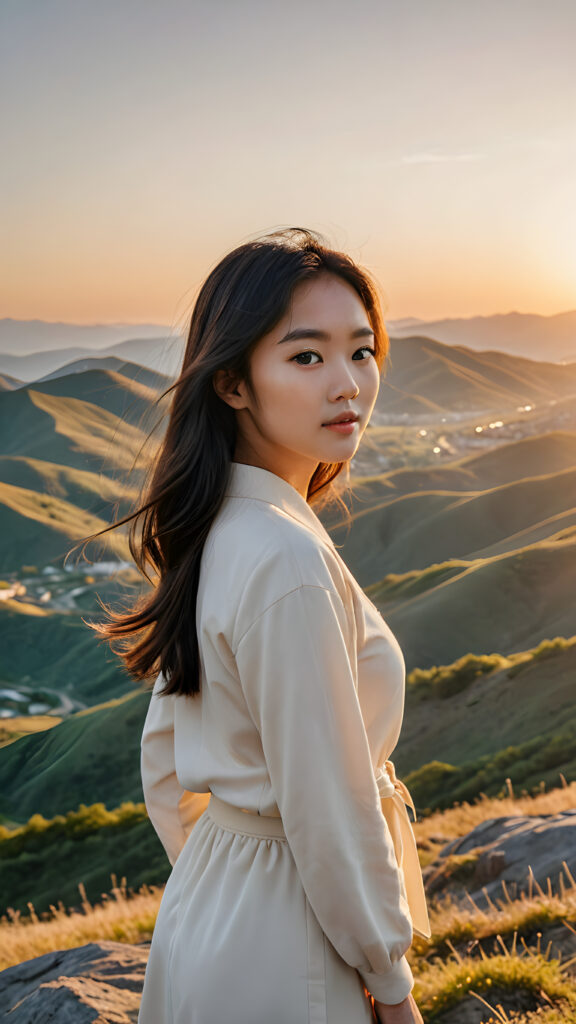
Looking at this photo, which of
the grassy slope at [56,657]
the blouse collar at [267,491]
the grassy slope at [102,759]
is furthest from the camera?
the grassy slope at [56,657]

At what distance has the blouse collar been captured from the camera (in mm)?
1928

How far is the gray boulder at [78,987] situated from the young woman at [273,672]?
5.56ft

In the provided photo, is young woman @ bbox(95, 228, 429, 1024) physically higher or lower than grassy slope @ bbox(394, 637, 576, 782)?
higher

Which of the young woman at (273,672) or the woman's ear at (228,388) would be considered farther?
the woman's ear at (228,388)

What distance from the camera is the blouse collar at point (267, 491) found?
193cm

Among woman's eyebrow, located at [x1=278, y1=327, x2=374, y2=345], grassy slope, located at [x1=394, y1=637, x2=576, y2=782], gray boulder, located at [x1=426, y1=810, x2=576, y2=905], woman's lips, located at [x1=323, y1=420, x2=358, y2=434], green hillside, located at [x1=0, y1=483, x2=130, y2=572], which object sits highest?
woman's eyebrow, located at [x1=278, y1=327, x2=374, y2=345]

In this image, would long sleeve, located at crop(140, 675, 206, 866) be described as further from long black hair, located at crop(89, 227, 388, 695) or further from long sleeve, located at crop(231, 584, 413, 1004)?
long sleeve, located at crop(231, 584, 413, 1004)

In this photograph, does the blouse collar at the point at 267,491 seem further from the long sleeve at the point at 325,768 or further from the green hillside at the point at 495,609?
the green hillside at the point at 495,609

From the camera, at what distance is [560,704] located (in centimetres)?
1766

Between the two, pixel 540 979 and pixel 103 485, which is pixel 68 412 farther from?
pixel 540 979

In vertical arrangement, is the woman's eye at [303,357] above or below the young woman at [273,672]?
above

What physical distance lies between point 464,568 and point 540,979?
3735 cm

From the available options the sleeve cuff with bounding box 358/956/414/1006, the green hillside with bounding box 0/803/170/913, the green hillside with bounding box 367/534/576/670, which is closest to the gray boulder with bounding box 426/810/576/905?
the sleeve cuff with bounding box 358/956/414/1006

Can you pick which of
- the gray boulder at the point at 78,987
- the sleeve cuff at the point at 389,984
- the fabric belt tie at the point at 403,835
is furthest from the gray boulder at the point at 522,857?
the sleeve cuff at the point at 389,984
